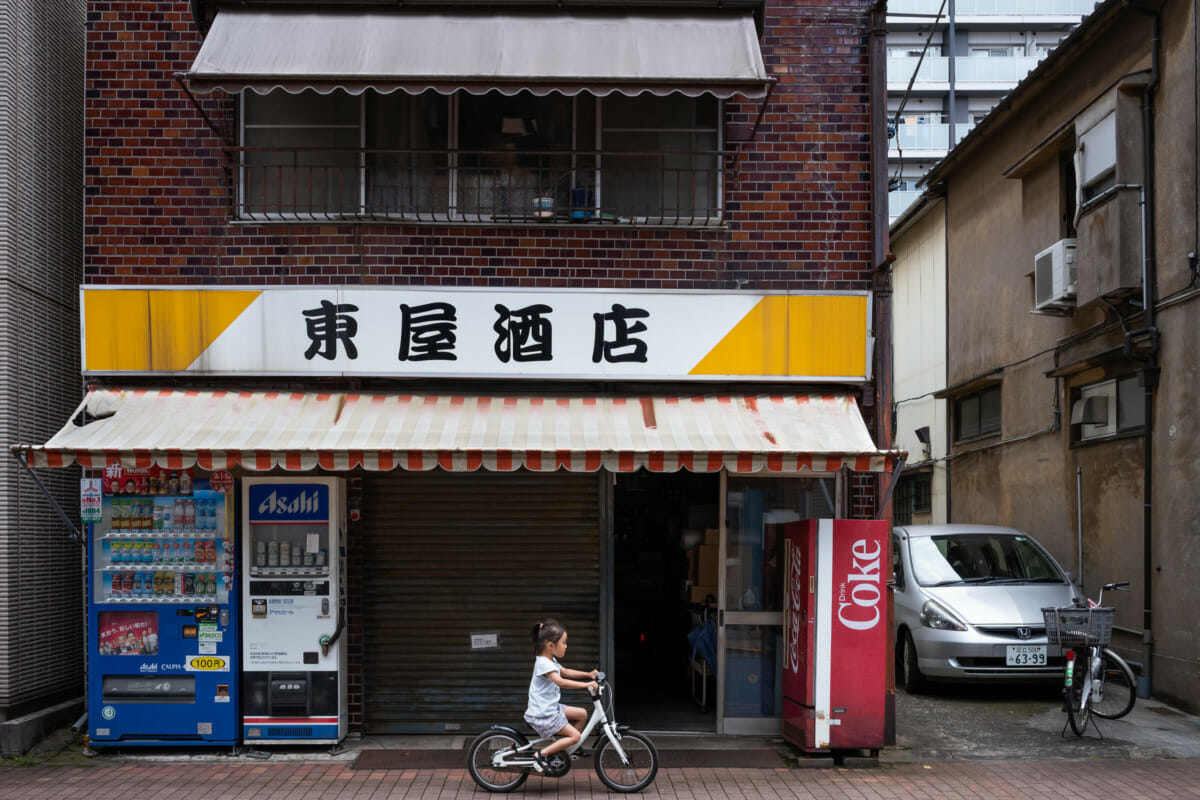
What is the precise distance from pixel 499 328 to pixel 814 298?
9.30 feet

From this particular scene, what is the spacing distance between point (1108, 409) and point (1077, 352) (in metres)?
1.16

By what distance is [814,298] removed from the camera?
364 inches

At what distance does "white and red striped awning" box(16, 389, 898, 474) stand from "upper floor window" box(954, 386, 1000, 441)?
9748mm

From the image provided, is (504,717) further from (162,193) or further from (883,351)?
(162,193)

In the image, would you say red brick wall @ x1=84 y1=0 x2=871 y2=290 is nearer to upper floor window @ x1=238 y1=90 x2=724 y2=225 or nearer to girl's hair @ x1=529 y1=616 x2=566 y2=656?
upper floor window @ x1=238 y1=90 x2=724 y2=225

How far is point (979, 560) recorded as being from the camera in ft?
40.6

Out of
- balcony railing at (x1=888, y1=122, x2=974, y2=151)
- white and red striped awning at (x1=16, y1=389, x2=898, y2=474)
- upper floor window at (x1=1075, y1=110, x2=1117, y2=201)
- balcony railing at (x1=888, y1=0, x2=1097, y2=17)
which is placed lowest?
white and red striped awning at (x1=16, y1=389, x2=898, y2=474)

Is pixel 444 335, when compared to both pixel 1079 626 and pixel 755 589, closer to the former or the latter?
pixel 755 589

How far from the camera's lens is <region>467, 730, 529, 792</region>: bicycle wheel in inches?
304

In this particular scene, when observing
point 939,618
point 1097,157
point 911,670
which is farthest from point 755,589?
point 1097,157

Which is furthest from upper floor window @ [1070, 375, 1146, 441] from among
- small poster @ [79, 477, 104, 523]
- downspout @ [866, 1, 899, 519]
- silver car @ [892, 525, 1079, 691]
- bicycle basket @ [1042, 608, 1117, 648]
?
small poster @ [79, 477, 104, 523]

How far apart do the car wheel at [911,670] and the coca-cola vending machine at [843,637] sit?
3.19m

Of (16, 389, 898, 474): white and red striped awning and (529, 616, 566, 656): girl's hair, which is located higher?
(16, 389, 898, 474): white and red striped awning

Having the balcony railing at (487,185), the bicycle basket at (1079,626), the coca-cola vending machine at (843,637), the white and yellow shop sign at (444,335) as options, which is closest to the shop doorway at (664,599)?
the coca-cola vending machine at (843,637)
